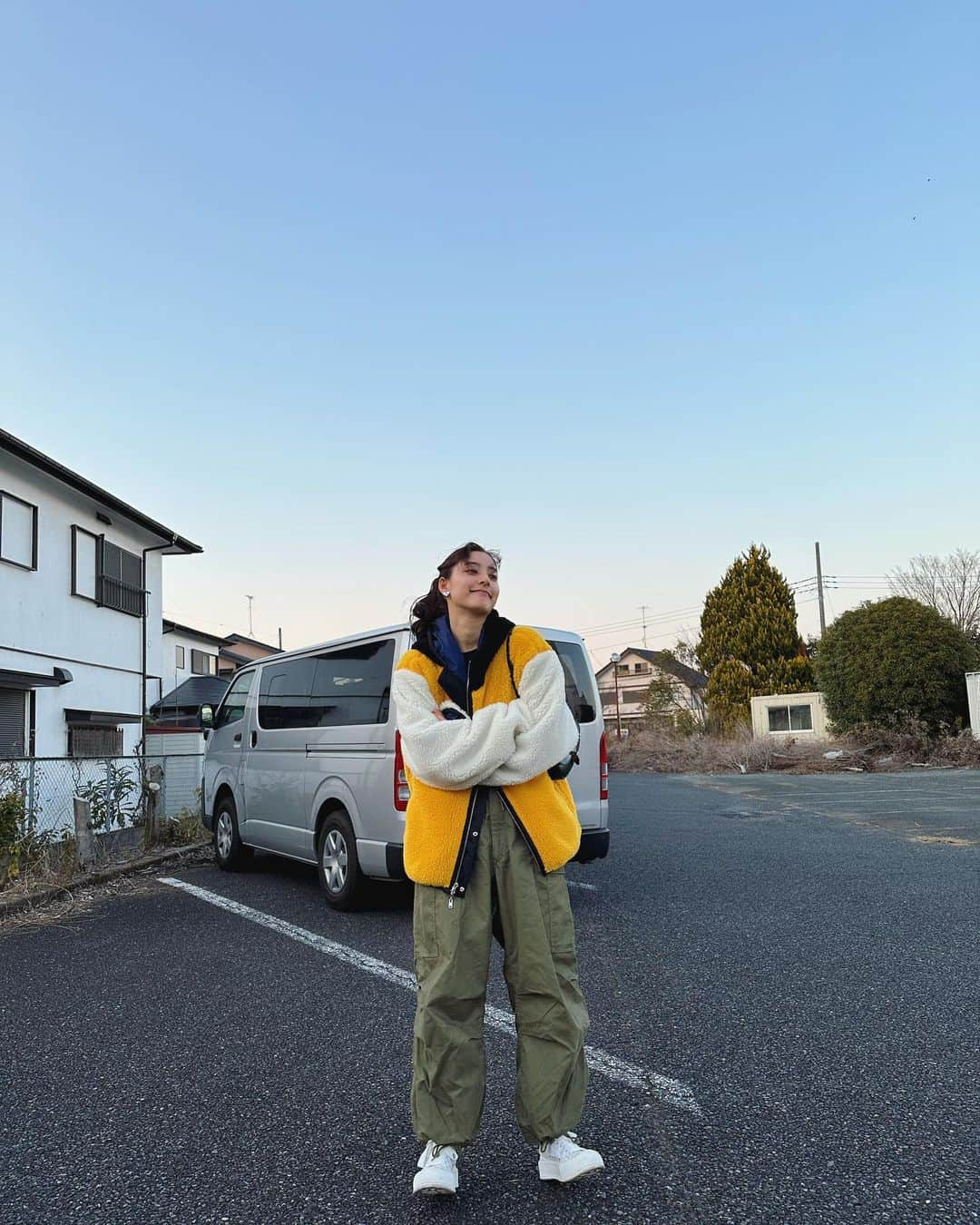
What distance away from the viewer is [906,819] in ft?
38.6

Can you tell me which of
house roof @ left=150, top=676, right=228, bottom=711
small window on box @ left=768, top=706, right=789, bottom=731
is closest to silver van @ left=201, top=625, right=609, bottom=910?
house roof @ left=150, top=676, right=228, bottom=711

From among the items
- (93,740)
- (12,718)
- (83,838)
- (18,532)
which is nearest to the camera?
(83,838)

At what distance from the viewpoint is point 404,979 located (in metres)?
4.80

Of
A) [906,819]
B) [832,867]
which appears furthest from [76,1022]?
[906,819]

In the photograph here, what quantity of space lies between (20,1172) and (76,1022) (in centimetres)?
158

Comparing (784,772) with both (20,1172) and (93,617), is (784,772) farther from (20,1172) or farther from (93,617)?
(20,1172)

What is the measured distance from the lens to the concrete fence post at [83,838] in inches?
329

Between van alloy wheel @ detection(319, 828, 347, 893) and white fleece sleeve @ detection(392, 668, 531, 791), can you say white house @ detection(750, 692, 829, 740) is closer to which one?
van alloy wheel @ detection(319, 828, 347, 893)

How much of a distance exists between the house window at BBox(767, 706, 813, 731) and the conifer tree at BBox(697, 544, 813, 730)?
55.9 inches

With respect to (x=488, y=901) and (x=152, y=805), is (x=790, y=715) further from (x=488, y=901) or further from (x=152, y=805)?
(x=488, y=901)

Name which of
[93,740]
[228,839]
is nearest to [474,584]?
[228,839]

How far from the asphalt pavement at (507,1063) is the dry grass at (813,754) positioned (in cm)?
1647

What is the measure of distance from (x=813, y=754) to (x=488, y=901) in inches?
926

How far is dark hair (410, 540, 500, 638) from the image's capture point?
2.84 meters
